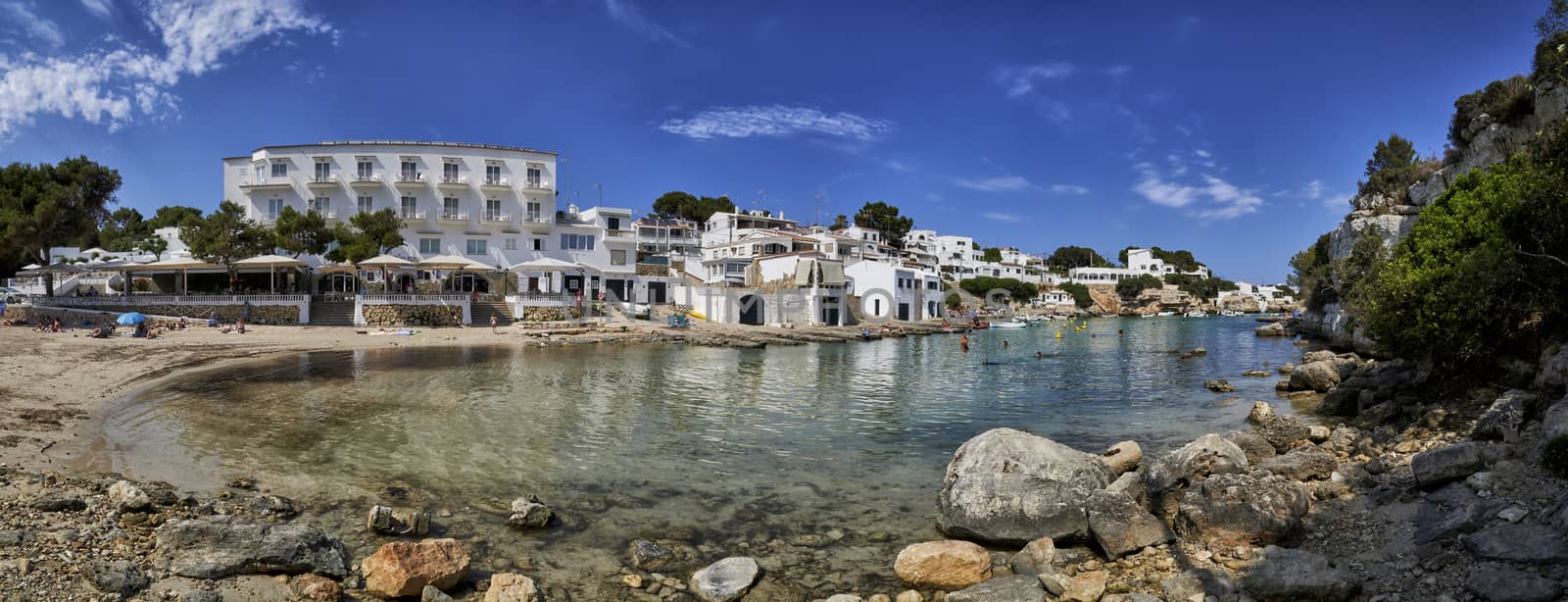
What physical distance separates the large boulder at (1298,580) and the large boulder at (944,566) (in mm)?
2769

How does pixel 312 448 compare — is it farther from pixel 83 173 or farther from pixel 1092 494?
pixel 83 173

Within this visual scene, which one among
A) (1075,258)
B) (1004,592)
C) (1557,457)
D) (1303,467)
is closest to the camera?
(1004,592)

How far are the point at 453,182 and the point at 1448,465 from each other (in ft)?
209

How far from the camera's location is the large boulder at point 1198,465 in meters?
11.4

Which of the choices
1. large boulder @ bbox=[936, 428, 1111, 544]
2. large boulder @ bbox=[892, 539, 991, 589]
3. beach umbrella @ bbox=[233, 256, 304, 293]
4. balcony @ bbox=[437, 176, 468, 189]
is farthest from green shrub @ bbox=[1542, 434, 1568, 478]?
balcony @ bbox=[437, 176, 468, 189]

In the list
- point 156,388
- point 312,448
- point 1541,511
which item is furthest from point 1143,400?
point 156,388

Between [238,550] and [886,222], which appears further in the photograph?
[886,222]

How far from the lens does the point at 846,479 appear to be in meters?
13.0

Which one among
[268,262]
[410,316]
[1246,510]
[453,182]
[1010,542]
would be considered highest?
[453,182]

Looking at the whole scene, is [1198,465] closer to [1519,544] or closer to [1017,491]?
[1017,491]

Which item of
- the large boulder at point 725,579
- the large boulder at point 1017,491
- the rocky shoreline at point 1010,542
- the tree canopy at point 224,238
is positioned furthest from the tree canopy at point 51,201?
the large boulder at point 1017,491

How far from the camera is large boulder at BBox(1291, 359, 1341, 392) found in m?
24.9

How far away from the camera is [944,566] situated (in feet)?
27.7

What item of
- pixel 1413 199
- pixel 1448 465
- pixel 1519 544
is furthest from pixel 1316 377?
pixel 1413 199
